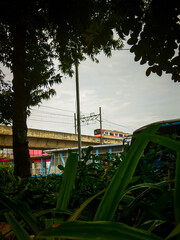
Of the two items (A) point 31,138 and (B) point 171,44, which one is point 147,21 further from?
(A) point 31,138

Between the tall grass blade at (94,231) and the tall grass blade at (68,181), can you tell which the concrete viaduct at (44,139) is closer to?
the tall grass blade at (68,181)

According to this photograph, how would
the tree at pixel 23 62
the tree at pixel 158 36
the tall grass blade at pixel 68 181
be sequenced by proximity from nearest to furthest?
the tall grass blade at pixel 68 181
the tree at pixel 158 36
the tree at pixel 23 62

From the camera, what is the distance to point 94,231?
0.36 metres

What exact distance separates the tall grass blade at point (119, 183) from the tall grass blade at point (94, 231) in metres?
0.13

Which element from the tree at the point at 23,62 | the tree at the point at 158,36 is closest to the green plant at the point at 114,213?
the tree at the point at 158,36

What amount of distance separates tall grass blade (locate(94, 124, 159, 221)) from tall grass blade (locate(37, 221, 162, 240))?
13 cm

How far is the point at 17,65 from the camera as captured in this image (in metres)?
5.84

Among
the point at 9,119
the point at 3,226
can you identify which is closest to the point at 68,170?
the point at 3,226

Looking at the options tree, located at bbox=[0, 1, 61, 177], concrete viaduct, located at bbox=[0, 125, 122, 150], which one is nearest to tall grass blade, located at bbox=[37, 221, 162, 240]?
tree, located at bbox=[0, 1, 61, 177]

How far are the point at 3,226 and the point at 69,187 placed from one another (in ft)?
2.03

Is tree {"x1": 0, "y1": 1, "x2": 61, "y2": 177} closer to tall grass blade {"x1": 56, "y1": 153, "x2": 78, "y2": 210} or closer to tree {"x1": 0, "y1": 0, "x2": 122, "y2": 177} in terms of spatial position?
tree {"x1": 0, "y1": 0, "x2": 122, "y2": 177}

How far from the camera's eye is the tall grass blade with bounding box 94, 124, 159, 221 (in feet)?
1.63

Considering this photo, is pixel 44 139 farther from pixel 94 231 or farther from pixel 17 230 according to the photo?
pixel 94 231

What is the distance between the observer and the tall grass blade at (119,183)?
0.50m
